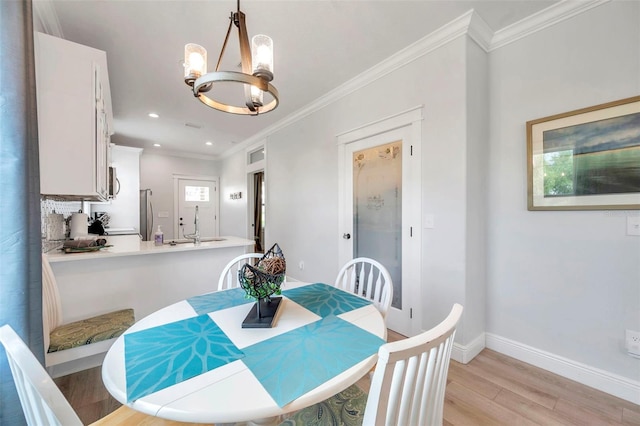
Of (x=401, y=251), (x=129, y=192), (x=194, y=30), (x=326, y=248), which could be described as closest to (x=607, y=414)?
(x=401, y=251)

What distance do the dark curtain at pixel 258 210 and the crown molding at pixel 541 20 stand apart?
4.71 m

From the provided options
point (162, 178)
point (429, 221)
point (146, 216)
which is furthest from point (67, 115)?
point (162, 178)

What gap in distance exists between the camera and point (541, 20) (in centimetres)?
192

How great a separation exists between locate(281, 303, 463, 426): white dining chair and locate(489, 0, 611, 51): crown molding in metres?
2.38

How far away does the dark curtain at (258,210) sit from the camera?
5.79 meters

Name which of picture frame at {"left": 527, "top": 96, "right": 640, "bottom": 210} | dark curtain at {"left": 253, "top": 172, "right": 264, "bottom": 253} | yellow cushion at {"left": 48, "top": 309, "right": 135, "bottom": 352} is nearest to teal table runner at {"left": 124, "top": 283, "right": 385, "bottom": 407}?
yellow cushion at {"left": 48, "top": 309, "right": 135, "bottom": 352}

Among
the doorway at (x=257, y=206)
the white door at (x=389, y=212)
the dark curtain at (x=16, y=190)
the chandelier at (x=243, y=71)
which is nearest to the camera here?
the dark curtain at (x=16, y=190)

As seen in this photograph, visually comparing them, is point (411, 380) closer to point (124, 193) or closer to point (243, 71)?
point (243, 71)

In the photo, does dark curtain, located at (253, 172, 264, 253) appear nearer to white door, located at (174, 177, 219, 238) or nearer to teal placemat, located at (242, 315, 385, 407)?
white door, located at (174, 177, 219, 238)

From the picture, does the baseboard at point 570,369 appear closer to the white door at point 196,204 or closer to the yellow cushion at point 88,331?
the yellow cushion at point 88,331

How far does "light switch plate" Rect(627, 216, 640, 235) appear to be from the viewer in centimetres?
161

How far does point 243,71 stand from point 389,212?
1.83m

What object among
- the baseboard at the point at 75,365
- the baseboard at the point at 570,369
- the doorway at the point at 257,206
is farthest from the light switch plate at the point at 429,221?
the doorway at the point at 257,206

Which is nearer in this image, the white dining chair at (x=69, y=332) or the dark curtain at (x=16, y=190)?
the dark curtain at (x=16, y=190)
